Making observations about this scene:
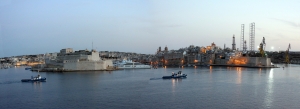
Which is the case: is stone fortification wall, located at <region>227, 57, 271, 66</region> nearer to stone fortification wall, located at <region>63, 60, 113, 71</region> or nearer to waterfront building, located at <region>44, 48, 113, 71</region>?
waterfront building, located at <region>44, 48, 113, 71</region>

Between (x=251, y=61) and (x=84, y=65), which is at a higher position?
(x=251, y=61)

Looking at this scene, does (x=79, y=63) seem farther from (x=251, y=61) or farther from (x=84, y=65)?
(x=251, y=61)

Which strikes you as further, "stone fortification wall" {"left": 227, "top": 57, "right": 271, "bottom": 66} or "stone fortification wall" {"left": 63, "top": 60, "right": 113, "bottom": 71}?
"stone fortification wall" {"left": 227, "top": 57, "right": 271, "bottom": 66}

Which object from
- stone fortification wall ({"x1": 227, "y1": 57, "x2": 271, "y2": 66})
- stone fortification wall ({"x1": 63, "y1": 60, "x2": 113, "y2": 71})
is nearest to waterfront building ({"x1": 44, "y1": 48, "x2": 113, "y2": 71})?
stone fortification wall ({"x1": 63, "y1": 60, "x2": 113, "y2": 71})

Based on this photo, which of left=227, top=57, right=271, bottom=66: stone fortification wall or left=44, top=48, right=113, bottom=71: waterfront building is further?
left=227, top=57, right=271, bottom=66: stone fortification wall

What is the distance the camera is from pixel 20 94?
10156mm

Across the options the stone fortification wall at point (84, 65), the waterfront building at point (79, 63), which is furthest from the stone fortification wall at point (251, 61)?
the stone fortification wall at point (84, 65)

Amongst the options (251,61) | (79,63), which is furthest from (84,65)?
(251,61)

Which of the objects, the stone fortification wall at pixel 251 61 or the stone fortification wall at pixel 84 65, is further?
the stone fortification wall at pixel 251 61

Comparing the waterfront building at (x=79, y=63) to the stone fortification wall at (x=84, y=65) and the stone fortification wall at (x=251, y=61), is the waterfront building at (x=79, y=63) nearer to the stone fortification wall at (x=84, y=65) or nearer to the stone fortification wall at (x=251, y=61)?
the stone fortification wall at (x=84, y=65)

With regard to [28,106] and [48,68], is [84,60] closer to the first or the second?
[48,68]

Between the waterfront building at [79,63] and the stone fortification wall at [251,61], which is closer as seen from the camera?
the waterfront building at [79,63]

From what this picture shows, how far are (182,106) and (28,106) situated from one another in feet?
14.4

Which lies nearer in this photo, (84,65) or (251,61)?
(84,65)
